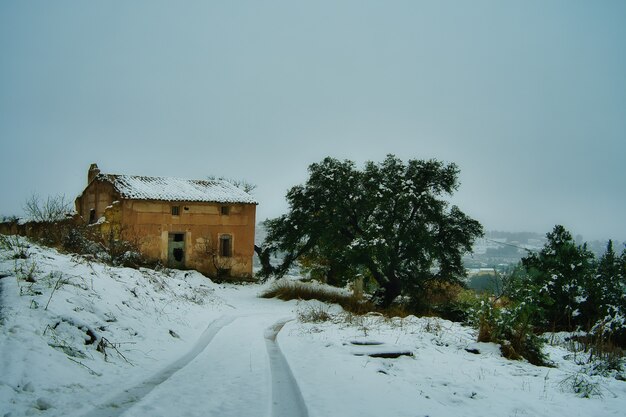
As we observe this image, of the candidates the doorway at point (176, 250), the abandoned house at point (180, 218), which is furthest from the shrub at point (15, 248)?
the doorway at point (176, 250)

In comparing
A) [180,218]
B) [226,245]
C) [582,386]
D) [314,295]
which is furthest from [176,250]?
[582,386]

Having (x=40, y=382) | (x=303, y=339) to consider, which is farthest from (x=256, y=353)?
(x=40, y=382)

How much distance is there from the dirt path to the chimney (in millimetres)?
25522

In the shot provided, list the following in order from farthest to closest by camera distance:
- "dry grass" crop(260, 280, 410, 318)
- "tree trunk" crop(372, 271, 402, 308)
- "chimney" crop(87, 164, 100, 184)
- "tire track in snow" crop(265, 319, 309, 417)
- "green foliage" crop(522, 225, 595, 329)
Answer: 1. "chimney" crop(87, 164, 100, 184)
2. "tree trunk" crop(372, 271, 402, 308)
3. "dry grass" crop(260, 280, 410, 318)
4. "green foliage" crop(522, 225, 595, 329)
5. "tire track in snow" crop(265, 319, 309, 417)

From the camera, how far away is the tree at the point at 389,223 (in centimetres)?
1995

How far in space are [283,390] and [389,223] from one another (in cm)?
1570

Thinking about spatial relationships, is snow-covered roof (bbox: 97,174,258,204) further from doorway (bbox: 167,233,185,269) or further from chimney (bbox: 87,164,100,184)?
doorway (bbox: 167,233,185,269)

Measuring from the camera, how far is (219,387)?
5.33 m

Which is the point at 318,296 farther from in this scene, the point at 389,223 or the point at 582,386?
the point at 582,386

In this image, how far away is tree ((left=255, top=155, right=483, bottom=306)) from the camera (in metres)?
20.0

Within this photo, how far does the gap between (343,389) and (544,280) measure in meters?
11.3

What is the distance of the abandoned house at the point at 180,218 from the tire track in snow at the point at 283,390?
1961 cm

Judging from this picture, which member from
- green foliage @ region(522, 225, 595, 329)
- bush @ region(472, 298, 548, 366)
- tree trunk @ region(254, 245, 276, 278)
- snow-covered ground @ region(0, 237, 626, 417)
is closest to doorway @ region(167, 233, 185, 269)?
tree trunk @ region(254, 245, 276, 278)

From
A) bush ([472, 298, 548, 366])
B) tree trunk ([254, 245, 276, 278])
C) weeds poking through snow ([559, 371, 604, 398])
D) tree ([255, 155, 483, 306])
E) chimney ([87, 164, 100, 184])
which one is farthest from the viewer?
chimney ([87, 164, 100, 184])
